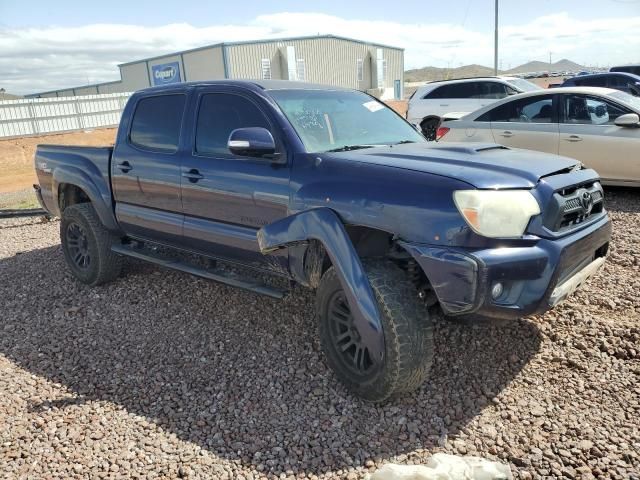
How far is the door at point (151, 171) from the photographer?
452 cm

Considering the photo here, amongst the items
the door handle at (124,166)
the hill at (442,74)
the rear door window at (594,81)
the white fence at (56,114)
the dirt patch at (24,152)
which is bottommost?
the hill at (442,74)

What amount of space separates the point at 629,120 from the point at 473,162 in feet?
15.5

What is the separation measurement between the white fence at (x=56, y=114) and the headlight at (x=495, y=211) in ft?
78.7

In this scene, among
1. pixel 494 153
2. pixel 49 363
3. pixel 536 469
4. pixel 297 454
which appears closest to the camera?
pixel 536 469

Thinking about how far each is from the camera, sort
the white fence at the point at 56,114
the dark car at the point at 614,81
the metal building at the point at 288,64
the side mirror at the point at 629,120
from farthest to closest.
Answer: the metal building at the point at 288,64
the white fence at the point at 56,114
the dark car at the point at 614,81
the side mirror at the point at 629,120

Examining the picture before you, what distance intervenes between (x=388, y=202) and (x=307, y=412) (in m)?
1.29

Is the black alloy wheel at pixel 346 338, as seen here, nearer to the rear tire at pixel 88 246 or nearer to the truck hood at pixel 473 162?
the truck hood at pixel 473 162

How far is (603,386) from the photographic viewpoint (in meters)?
3.22

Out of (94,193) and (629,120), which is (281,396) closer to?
(94,193)

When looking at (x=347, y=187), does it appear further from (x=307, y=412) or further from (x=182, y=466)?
(x=182, y=466)

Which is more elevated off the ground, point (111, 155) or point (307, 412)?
point (111, 155)

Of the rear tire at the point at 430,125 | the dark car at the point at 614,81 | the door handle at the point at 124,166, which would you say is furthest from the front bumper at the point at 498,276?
the dark car at the point at 614,81

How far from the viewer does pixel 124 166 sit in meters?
4.94

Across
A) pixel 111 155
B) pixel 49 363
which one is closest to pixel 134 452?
pixel 49 363
